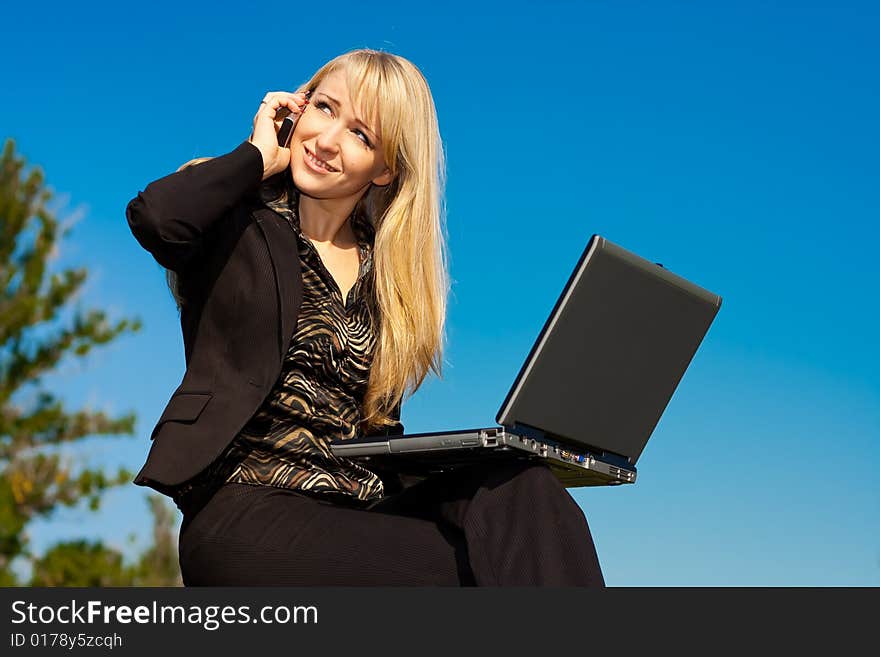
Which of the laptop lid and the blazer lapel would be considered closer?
the laptop lid

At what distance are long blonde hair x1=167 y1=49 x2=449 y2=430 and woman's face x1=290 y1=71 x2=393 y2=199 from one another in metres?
0.04

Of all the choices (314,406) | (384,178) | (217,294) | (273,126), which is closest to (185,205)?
(217,294)

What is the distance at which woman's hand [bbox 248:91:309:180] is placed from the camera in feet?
9.18

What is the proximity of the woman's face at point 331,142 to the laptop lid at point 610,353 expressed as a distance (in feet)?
3.01

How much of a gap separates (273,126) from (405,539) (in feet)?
4.05

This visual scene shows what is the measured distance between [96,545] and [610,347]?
16.8 meters

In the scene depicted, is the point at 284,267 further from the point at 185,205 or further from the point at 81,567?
the point at 81,567

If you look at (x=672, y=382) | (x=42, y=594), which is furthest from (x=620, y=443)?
(x=42, y=594)

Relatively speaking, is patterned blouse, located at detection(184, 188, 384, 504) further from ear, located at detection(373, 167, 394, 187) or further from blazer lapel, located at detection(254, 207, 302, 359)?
ear, located at detection(373, 167, 394, 187)

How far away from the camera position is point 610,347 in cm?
239

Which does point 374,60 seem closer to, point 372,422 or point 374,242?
point 374,242

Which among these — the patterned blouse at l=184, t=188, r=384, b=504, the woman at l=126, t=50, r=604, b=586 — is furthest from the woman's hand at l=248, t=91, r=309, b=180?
the patterned blouse at l=184, t=188, r=384, b=504

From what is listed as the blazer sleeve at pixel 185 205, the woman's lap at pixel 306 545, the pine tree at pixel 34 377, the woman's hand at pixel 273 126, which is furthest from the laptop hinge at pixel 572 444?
the pine tree at pixel 34 377

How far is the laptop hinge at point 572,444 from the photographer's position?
2.24m
